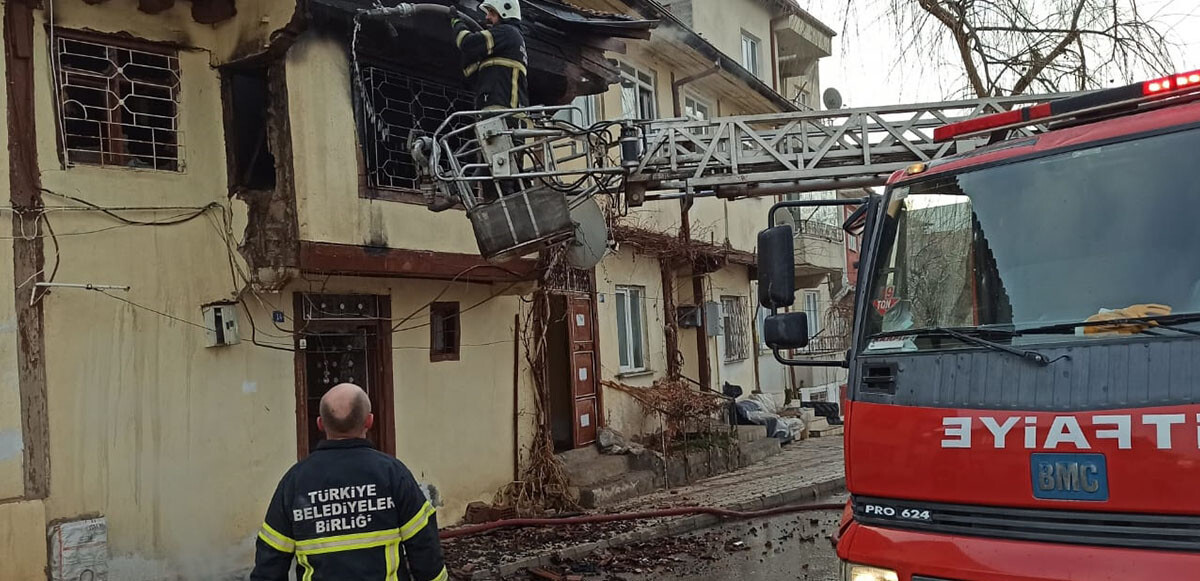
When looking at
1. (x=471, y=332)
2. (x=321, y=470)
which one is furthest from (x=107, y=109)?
(x=321, y=470)

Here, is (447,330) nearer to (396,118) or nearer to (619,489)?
(396,118)

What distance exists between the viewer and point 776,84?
2233 cm

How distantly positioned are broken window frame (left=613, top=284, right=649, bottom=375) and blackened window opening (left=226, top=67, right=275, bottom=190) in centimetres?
645

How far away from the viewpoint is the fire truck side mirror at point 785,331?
4.77m

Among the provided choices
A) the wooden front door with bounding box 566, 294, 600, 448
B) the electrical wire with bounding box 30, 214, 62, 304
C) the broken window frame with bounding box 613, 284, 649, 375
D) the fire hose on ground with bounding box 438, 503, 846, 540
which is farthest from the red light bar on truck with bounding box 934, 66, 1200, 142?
the broken window frame with bounding box 613, 284, 649, 375

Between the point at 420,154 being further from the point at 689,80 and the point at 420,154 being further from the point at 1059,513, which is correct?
the point at 689,80

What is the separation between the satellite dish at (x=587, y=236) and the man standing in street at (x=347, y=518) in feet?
16.0

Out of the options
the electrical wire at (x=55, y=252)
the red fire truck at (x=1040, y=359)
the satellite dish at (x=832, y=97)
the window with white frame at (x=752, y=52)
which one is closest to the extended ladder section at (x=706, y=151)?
the electrical wire at (x=55, y=252)

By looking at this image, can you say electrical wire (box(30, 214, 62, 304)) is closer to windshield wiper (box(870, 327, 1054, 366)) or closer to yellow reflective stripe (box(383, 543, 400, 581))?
yellow reflective stripe (box(383, 543, 400, 581))

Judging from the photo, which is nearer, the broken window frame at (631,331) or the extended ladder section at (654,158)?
the extended ladder section at (654,158)

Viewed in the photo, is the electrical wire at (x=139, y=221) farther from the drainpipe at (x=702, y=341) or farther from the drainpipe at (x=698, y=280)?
the drainpipe at (x=702, y=341)

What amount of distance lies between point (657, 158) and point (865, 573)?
15.5ft

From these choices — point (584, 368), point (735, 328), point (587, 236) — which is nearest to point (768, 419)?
point (735, 328)

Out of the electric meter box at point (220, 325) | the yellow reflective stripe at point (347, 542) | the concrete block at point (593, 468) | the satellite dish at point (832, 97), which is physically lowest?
the concrete block at point (593, 468)
